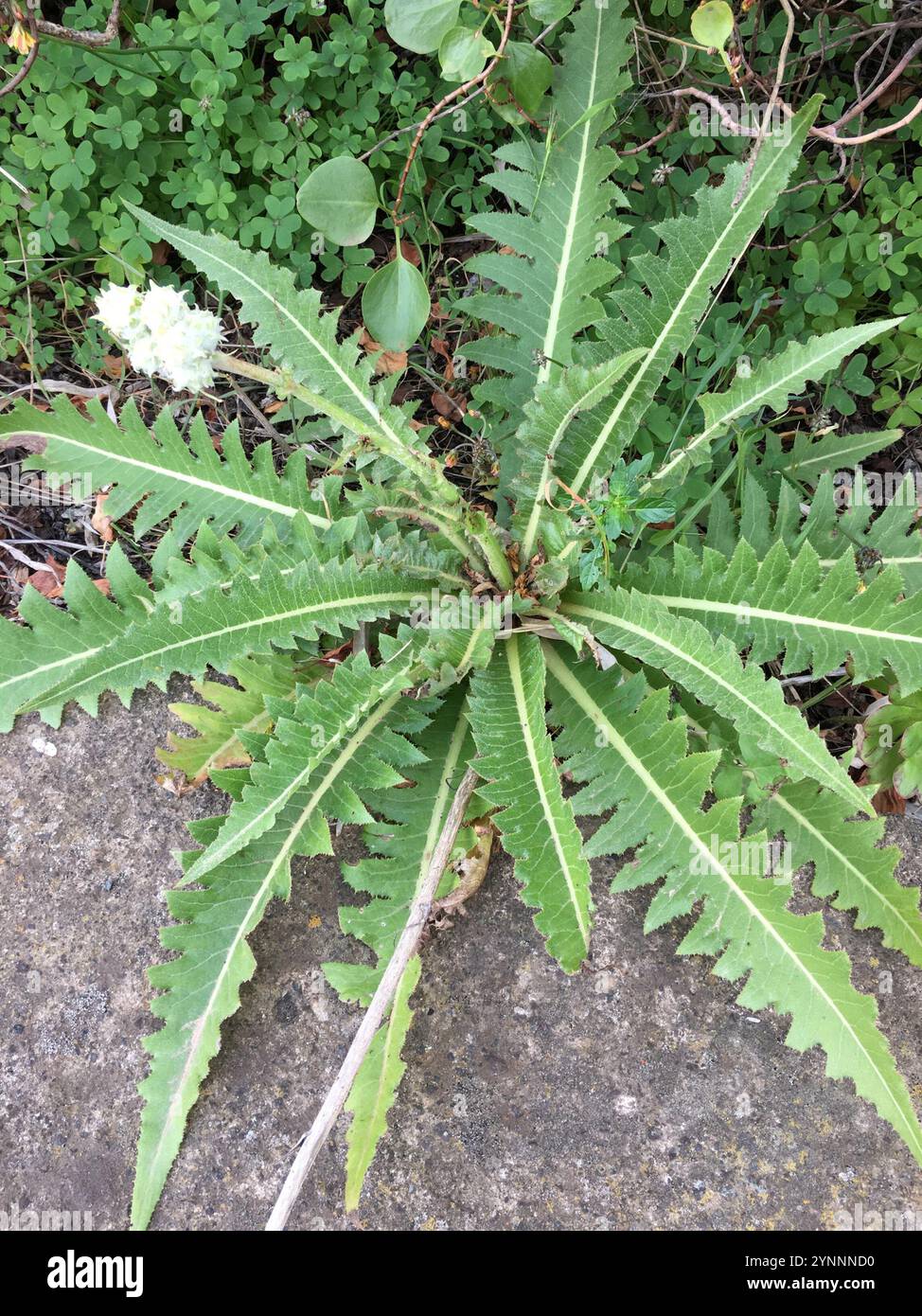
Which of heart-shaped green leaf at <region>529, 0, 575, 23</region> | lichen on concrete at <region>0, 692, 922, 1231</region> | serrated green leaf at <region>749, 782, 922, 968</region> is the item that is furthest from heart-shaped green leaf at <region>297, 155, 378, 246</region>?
serrated green leaf at <region>749, 782, 922, 968</region>

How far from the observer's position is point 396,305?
8.20ft

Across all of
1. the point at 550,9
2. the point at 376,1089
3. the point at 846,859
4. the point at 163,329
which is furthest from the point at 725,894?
the point at 550,9

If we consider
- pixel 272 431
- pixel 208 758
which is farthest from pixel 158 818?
pixel 272 431

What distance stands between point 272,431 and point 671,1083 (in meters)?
1.98

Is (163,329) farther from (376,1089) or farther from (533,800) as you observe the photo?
(376,1089)

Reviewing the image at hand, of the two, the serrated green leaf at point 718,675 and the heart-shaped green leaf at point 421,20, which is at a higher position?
the heart-shaped green leaf at point 421,20

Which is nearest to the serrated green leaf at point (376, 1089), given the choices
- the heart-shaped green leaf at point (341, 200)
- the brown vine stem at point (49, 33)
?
the heart-shaped green leaf at point (341, 200)

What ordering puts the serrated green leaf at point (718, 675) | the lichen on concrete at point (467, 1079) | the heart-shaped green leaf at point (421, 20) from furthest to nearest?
the heart-shaped green leaf at point (421, 20) < the lichen on concrete at point (467, 1079) < the serrated green leaf at point (718, 675)

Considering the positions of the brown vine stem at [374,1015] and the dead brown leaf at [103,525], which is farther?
the dead brown leaf at [103,525]

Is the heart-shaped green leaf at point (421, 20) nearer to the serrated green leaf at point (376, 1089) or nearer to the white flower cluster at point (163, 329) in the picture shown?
the white flower cluster at point (163, 329)

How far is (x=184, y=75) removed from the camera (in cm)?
266

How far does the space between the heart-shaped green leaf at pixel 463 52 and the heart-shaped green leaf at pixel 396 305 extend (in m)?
0.45

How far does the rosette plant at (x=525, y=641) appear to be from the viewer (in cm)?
183

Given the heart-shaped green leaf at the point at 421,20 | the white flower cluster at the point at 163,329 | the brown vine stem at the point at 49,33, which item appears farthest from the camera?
the brown vine stem at the point at 49,33
